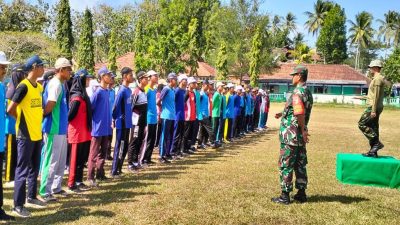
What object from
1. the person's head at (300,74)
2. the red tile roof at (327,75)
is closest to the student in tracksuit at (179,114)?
the person's head at (300,74)

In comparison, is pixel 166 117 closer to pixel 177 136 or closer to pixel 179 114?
pixel 179 114

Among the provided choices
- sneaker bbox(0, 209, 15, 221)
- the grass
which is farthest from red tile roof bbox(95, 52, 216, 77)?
sneaker bbox(0, 209, 15, 221)

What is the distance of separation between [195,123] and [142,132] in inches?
125

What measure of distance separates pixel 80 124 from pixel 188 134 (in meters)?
4.89

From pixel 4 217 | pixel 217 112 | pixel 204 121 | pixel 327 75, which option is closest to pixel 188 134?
pixel 204 121

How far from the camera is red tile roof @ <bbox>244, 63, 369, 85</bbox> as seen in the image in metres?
53.0

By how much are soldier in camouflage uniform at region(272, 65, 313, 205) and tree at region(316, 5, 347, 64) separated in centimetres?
6279

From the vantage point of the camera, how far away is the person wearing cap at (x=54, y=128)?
603 cm

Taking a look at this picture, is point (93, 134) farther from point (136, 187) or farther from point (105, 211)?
point (105, 211)

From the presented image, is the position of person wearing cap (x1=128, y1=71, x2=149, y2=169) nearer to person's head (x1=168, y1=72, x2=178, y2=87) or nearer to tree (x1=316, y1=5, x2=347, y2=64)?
person's head (x1=168, y1=72, x2=178, y2=87)

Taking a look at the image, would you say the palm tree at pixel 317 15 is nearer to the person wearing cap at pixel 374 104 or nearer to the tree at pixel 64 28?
the tree at pixel 64 28

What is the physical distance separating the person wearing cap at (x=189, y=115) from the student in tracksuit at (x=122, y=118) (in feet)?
9.96

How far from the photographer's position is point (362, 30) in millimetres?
71125

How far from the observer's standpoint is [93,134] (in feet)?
23.2
